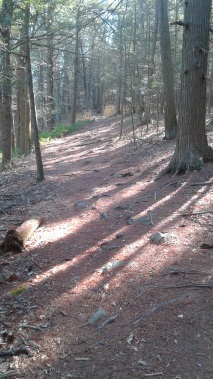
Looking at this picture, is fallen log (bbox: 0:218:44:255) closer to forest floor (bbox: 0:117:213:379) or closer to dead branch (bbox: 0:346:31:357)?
forest floor (bbox: 0:117:213:379)

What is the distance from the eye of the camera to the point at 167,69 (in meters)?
12.0

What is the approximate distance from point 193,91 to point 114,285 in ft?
17.0

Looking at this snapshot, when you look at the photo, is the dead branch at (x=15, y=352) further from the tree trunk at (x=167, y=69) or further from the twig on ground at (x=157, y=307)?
the tree trunk at (x=167, y=69)

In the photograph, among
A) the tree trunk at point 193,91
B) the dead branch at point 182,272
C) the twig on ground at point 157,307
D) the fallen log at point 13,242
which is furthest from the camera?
the tree trunk at point 193,91

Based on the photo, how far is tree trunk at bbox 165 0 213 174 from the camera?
7512 mm

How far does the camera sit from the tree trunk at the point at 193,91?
296 inches

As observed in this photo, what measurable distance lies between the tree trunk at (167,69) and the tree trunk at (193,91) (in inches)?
157

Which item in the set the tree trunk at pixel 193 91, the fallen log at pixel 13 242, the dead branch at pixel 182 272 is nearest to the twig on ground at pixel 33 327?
the dead branch at pixel 182 272

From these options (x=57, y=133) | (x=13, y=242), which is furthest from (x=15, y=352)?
(x=57, y=133)

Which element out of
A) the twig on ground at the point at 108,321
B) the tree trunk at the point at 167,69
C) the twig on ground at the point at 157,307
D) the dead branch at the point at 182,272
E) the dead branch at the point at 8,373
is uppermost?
the tree trunk at the point at 167,69

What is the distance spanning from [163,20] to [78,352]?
1146cm

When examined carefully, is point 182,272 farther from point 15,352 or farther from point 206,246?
point 15,352

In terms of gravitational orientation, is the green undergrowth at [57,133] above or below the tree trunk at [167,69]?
below

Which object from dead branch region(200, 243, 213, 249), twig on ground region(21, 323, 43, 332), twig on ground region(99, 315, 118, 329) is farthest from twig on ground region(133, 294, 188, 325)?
dead branch region(200, 243, 213, 249)
